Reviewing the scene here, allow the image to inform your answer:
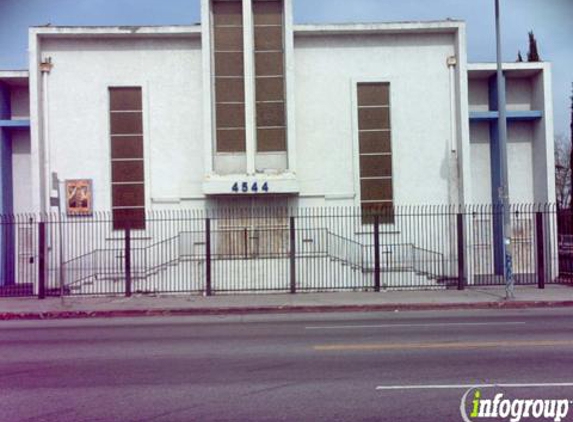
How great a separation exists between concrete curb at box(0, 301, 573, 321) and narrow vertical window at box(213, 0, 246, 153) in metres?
8.48

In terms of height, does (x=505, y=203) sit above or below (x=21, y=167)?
below

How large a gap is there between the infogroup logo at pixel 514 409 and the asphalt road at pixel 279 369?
14cm

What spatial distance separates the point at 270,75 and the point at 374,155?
16.3 feet

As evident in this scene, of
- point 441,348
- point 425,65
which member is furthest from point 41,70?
point 441,348

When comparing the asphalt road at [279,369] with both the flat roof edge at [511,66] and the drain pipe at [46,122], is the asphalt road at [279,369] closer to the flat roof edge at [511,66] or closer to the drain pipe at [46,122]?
the drain pipe at [46,122]

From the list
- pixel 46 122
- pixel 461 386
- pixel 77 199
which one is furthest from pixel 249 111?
pixel 461 386

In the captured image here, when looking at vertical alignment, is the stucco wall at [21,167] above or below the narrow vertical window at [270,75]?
below

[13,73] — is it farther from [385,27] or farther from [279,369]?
[279,369]


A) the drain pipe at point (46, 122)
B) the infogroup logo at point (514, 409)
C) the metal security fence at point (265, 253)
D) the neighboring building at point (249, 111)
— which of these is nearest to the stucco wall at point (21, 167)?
the metal security fence at point (265, 253)

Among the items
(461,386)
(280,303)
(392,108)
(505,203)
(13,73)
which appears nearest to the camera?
(461,386)

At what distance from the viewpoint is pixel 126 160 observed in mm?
24562

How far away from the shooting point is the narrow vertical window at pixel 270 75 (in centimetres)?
2412

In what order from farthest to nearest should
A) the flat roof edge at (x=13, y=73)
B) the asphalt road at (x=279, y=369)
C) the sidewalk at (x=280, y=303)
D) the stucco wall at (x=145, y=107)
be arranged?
the flat roof edge at (x=13, y=73) < the stucco wall at (x=145, y=107) < the sidewalk at (x=280, y=303) < the asphalt road at (x=279, y=369)

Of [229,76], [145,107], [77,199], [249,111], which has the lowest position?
[77,199]
